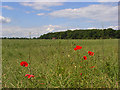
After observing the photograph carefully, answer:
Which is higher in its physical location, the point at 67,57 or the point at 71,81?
the point at 67,57

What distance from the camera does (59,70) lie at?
227 cm

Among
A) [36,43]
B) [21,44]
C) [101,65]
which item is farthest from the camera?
[21,44]

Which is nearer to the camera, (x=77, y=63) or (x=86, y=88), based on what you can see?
(x=86, y=88)

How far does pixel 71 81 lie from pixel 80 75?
21 centimetres

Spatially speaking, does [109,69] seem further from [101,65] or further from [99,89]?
[99,89]

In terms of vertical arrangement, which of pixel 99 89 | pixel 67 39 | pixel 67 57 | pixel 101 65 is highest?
pixel 67 39

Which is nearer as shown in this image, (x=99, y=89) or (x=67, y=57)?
(x=99, y=89)

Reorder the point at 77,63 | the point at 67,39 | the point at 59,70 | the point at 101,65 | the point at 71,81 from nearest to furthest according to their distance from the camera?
1. the point at 71,81
2. the point at 59,70
3. the point at 77,63
4. the point at 101,65
5. the point at 67,39

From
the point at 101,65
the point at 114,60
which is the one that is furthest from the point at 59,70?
the point at 114,60

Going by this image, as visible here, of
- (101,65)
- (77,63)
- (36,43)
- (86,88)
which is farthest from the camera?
(36,43)

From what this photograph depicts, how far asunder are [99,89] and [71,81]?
425mm

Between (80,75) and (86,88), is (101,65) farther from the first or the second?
(86,88)

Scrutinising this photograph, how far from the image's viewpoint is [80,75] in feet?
6.93

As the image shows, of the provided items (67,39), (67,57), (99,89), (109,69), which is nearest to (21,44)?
(67,39)
